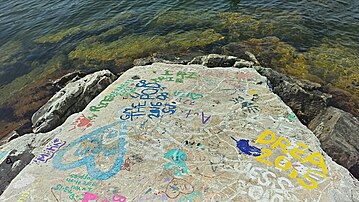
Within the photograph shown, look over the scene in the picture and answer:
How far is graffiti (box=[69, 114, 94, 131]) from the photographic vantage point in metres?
6.73

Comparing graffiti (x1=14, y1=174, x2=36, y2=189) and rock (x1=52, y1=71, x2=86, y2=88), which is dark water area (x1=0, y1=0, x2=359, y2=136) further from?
graffiti (x1=14, y1=174, x2=36, y2=189)

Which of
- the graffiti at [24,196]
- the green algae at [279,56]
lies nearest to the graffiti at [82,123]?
the graffiti at [24,196]

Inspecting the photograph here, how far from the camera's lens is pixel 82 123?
22.4 feet

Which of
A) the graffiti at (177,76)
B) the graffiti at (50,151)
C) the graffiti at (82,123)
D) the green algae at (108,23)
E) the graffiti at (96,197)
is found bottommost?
the green algae at (108,23)

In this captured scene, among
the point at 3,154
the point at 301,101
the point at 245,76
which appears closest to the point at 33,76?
the point at 3,154

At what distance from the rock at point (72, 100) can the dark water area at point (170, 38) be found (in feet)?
8.70

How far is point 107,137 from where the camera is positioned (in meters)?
6.36

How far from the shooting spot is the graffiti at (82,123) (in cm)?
673

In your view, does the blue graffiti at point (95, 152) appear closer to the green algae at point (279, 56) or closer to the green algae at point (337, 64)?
the green algae at point (279, 56)

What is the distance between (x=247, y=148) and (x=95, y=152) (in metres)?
3.01

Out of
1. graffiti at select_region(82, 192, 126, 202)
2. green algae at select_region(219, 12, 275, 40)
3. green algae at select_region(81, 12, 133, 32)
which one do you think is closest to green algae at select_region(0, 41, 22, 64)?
green algae at select_region(81, 12, 133, 32)

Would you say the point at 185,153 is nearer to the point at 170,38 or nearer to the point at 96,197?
the point at 96,197

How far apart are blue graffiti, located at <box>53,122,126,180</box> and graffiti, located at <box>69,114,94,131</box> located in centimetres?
31

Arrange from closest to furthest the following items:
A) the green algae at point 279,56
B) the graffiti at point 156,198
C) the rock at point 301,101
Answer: the graffiti at point 156,198, the rock at point 301,101, the green algae at point 279,56
